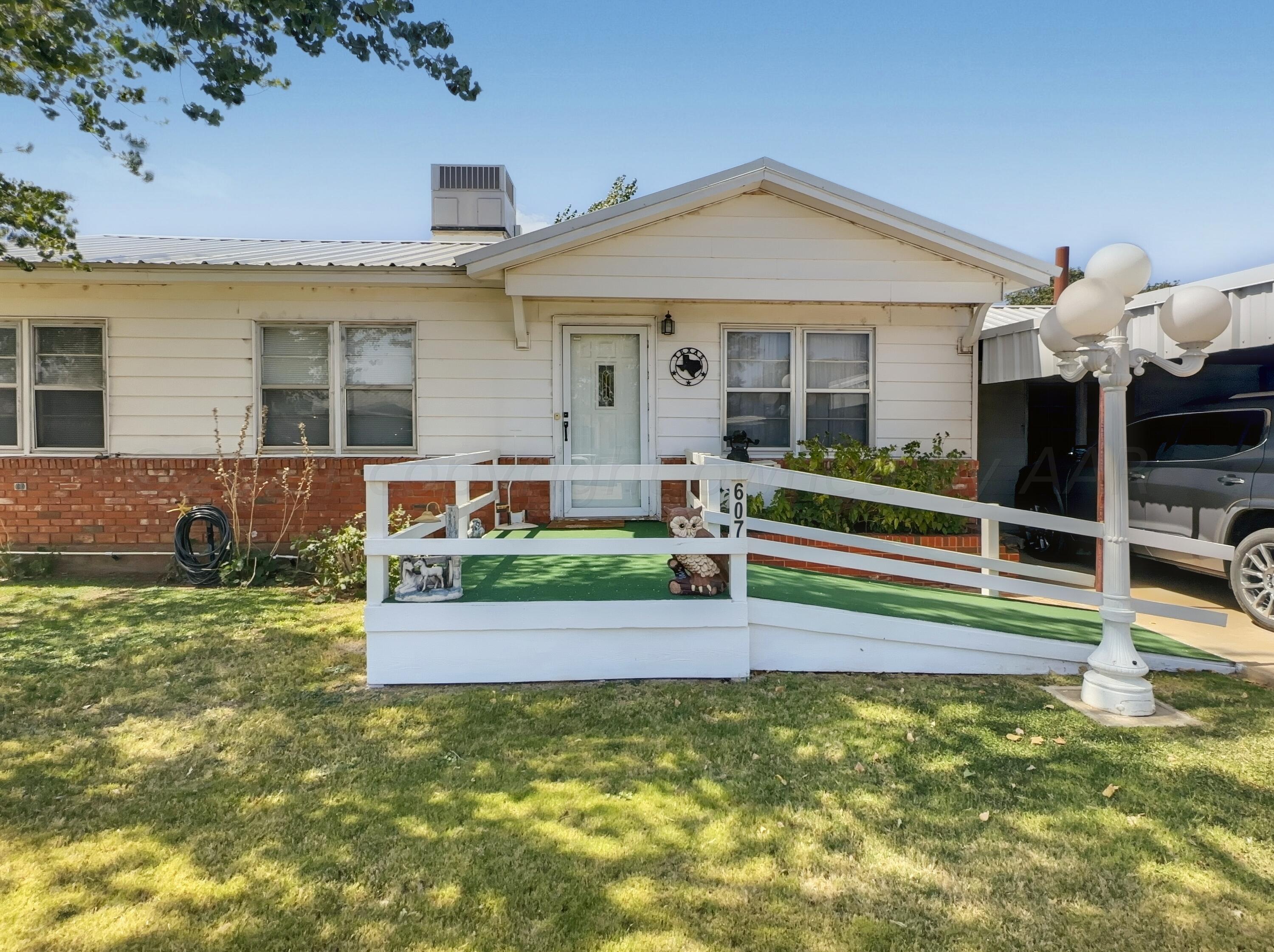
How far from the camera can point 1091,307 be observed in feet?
11.7

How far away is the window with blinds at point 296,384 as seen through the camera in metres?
7.31

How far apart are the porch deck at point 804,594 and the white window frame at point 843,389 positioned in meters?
2.01

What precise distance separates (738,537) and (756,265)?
346 centimetres

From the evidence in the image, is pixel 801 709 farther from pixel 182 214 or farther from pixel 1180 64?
pixel 182 214

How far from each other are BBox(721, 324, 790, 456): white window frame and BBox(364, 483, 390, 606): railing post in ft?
13.5

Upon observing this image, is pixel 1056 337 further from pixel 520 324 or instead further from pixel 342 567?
pixel 342 567

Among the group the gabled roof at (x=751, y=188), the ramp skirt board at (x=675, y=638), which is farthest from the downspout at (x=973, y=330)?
the ramp skirt board at (x=675, y=638)

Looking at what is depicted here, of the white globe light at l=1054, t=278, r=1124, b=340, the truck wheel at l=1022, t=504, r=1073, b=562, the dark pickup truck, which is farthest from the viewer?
the truck wheel at l=1022, t=504, r=1073, b=562

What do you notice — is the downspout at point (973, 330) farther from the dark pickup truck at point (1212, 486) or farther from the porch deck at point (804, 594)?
the porch deck at point (804, 594)

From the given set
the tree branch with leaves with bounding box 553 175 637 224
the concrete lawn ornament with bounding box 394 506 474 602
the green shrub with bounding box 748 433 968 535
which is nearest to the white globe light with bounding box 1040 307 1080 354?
the green shrub with bounding box 748 433 968 535

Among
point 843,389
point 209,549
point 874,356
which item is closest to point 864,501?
point 843,389

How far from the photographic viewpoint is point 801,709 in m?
3.72

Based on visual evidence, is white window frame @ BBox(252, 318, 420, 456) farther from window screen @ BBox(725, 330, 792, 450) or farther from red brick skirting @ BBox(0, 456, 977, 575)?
window screen @ BBox(725, 330, 792, 450)

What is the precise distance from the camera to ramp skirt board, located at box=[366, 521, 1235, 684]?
4094 millimetres
